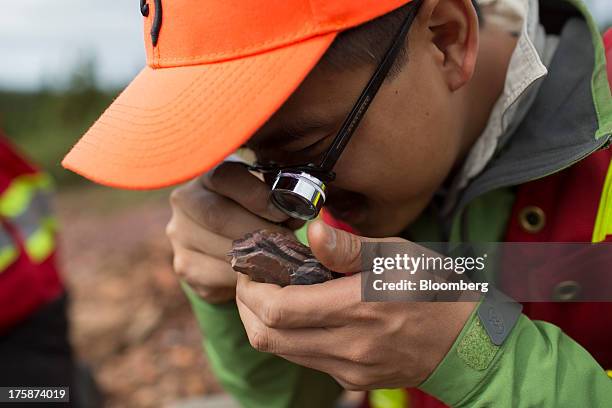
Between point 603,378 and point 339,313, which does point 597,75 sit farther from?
point 339,313

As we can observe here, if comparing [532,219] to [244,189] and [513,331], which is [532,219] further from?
[244,189]

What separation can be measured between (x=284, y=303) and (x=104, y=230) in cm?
906

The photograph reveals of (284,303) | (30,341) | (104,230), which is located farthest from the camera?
(104,230)

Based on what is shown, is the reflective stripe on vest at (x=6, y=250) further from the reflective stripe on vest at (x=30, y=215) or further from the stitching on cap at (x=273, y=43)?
the stitching on cap at (x=273, y=43)

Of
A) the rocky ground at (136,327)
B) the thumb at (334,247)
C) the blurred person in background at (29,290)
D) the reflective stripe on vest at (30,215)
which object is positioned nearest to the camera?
the thumb at (334,247)

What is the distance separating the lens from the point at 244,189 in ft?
5.80

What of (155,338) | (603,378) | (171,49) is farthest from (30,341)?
(603,378)

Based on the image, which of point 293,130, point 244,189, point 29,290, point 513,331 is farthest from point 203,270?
point 29,290

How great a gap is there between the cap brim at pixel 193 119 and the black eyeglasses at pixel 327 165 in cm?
21

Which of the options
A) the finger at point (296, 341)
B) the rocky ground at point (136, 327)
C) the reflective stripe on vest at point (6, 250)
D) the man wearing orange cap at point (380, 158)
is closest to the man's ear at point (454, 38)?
the man wearing orange cap at point (380, 158)

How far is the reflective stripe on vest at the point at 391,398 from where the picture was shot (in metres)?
2.41

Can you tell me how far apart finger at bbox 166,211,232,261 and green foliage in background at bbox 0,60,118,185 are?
14202 millimetres

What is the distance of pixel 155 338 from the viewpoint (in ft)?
16.4

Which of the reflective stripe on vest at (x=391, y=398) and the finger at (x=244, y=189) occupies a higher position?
the finger at (x=244, y=189)
